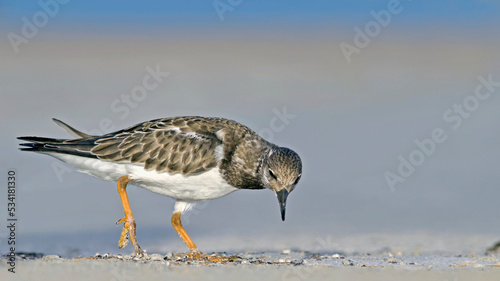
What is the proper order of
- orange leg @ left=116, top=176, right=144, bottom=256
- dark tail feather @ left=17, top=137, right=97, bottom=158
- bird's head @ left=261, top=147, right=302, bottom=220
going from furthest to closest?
dark tail feather @ left=17, top=137, right=97, bottom=158 → orange leg @ left=116, top=176, right=144, bottom=256 → bird's head @ left=261, top=147, right=302, bottom=220

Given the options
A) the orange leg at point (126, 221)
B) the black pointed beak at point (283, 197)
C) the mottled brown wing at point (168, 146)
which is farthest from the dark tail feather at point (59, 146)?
the black pointed beak at point (283, 197)

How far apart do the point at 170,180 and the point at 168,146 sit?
1.51 feet

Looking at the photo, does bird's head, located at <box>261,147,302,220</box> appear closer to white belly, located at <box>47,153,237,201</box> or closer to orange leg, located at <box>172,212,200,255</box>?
white belly, located at <box>47,153,237,201</box>

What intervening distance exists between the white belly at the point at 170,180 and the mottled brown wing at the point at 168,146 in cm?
8

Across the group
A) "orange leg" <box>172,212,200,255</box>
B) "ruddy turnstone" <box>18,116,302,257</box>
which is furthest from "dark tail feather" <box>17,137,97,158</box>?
"orange leg" <box>172,212,200,255</box>

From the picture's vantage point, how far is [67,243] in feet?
38.6

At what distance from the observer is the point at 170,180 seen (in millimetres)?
10500

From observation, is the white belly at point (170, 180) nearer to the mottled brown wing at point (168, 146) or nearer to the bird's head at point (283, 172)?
the mottled brown wing at point (168, 146)

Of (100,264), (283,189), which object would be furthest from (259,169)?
(100,264)

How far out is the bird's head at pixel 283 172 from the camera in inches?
395

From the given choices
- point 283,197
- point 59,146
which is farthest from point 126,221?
point 283,197

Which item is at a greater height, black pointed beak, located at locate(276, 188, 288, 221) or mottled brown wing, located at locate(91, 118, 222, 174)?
mottled brown wing, located at locate(91, 118, 222, 174)

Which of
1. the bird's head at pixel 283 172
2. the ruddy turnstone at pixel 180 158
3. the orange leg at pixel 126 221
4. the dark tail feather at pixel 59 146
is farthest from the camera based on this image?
the dark tail feather at pixel 59 146

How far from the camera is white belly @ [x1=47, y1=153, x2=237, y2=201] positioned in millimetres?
10445
